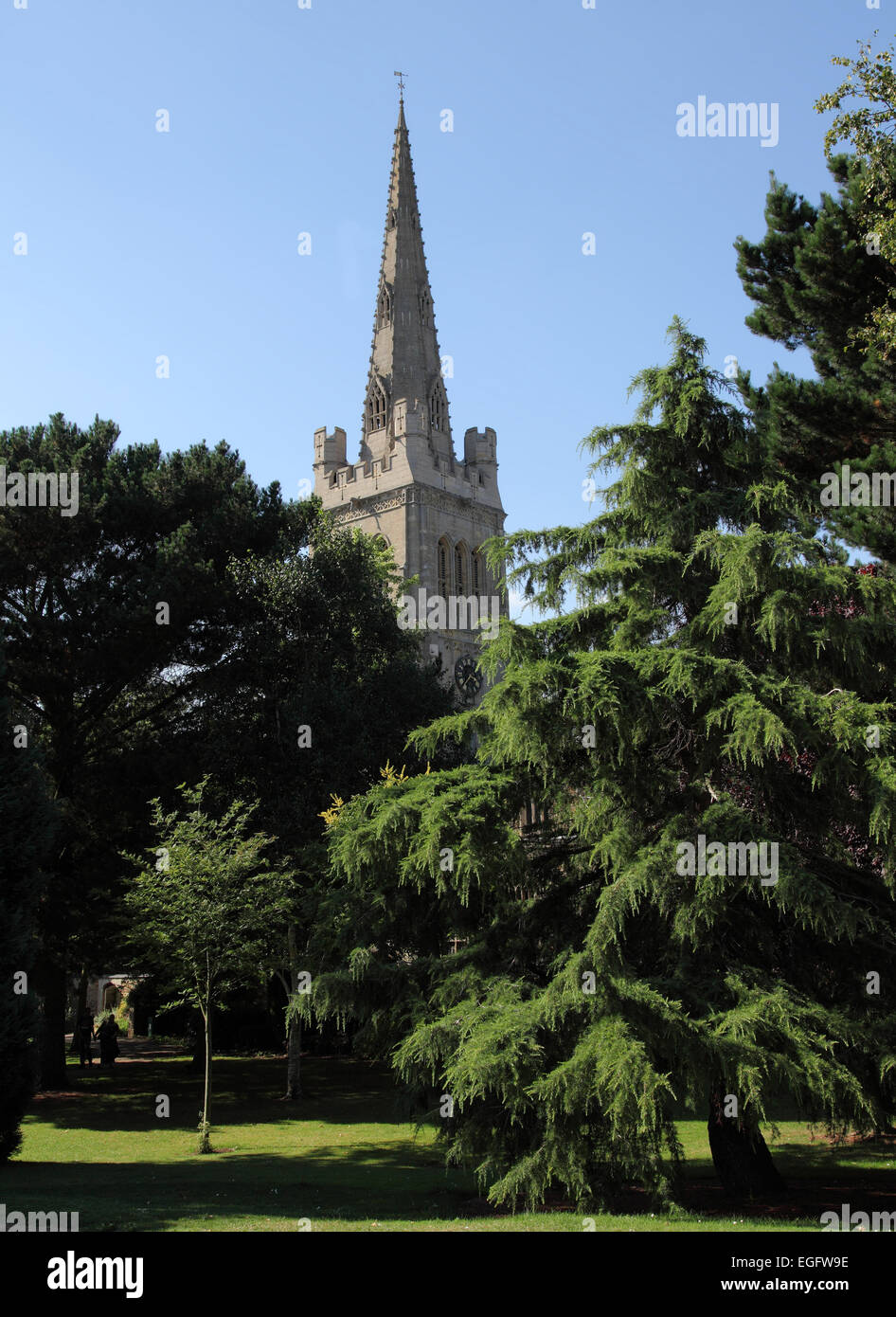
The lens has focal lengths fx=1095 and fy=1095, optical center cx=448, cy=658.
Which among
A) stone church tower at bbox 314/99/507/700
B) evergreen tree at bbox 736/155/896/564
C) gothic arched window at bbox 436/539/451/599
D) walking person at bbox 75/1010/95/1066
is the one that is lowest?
walking person at bbox 75/1010/95/1066

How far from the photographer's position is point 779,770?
40.2 feet

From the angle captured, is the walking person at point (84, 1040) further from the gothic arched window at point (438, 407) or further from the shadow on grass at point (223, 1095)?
the gothic arched window at point (438, 407)

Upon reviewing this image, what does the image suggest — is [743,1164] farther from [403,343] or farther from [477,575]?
[403,343]

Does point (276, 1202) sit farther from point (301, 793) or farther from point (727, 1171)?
point (301, 793)

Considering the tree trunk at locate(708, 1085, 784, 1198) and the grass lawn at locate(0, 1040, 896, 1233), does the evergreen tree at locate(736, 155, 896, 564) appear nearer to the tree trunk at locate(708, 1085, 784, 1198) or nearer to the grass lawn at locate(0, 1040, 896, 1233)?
the tree trunk at locate(708, 1085, 784, 1198)

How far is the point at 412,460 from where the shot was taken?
216 ft

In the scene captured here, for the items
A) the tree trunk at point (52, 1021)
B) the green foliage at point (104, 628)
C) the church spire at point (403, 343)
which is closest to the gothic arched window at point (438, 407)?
the church spire at point (403, 343)

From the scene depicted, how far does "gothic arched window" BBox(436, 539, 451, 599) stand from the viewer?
6675cm

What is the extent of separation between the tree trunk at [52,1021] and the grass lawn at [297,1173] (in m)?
0.96

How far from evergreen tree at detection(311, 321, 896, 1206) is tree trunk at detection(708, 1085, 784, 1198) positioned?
3cm

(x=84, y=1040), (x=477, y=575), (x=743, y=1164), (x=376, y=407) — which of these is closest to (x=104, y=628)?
(x=84, y=1040)

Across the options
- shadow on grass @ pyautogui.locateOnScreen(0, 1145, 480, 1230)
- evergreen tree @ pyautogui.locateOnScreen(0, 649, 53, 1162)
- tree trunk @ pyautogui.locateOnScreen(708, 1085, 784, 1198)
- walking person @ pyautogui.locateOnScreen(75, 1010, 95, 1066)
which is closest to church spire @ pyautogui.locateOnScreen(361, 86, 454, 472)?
walking person @ pyautogui.locateOnScreen(75, 1010, 95, 1066)

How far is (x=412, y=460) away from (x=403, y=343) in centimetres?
858
